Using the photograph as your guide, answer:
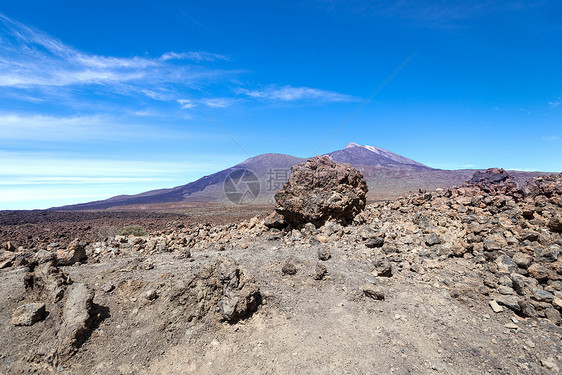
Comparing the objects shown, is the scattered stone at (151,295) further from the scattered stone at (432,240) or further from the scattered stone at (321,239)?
the scattered stone at (432,240)

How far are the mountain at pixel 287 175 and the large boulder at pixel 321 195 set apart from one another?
894cm

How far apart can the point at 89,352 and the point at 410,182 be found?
7674 cm

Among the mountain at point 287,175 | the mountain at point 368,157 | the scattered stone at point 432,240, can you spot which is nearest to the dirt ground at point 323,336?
the scattered stone at point 432,240

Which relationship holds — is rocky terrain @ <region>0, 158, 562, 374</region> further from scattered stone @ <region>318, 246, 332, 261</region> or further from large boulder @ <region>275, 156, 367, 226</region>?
large boulder @ <region>275, 156, 367, 226</region>

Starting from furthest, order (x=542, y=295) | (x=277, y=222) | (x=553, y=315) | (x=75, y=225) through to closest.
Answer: (x=75, y=225) < (x=277, y=222) < (x=542, y=295) < (x=553, y=315)

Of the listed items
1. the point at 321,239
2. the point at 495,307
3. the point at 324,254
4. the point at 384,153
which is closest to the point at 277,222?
the point at 321,239

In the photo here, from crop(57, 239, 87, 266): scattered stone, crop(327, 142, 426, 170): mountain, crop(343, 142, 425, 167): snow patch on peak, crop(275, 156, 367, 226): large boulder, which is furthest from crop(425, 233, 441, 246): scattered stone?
crop(343, 142, 425, 167): snow patch on peak

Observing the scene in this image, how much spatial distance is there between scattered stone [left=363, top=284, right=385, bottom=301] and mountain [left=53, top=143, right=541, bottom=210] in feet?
Answer: 46.7

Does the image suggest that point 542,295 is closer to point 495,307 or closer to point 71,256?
point 495,307

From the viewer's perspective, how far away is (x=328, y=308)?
4.70 m

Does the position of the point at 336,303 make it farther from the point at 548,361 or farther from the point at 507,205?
the point at 507,205

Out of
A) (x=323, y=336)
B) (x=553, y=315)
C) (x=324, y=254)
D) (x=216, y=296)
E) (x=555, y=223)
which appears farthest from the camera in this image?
(x=324, y=254)

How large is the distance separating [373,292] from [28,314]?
5.47m

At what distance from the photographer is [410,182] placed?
235ft
